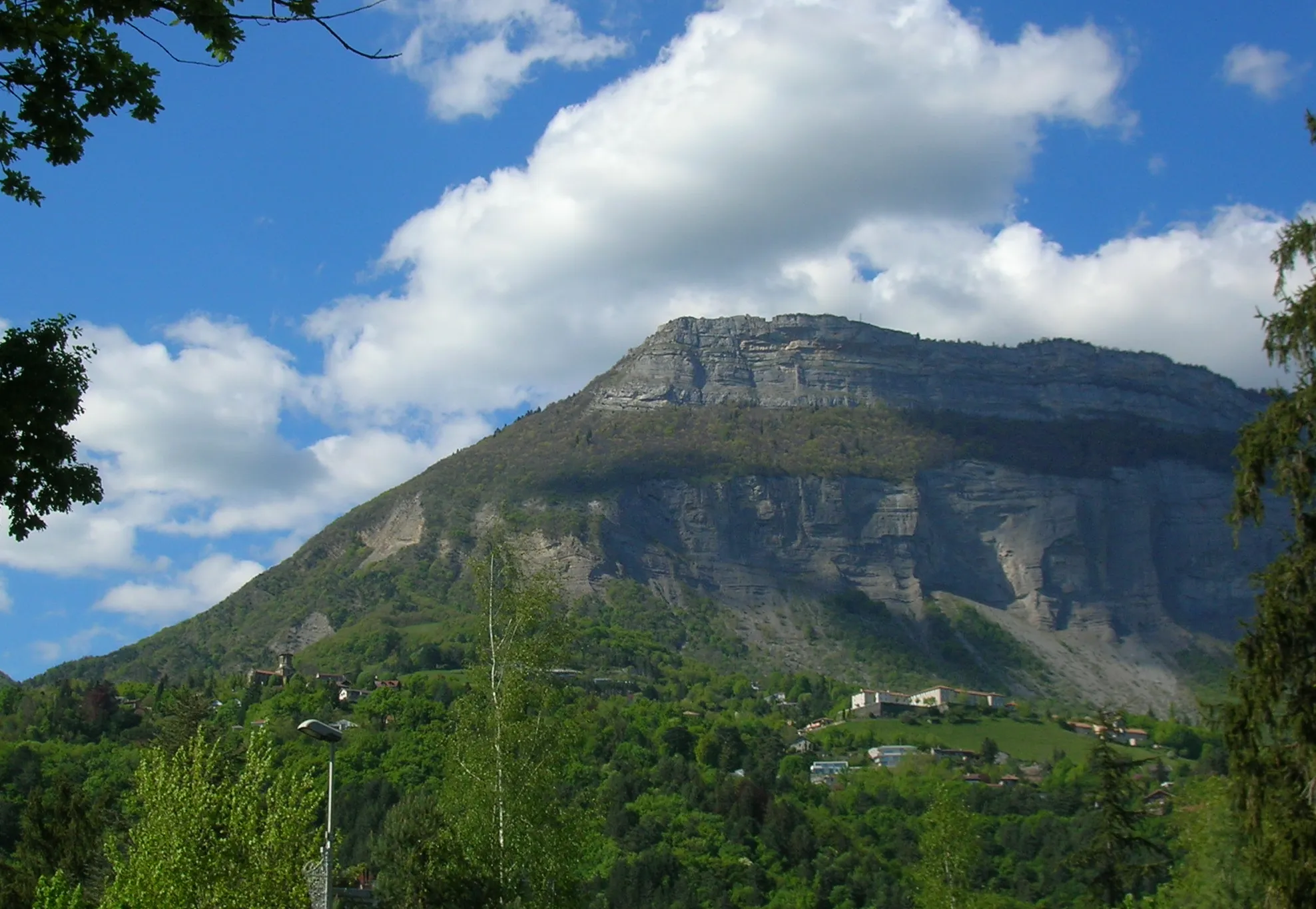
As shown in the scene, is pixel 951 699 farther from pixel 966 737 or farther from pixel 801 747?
pixel 801 747

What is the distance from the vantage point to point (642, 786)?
83.0 metres

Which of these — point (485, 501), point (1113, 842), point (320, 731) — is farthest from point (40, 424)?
point (485, 501)

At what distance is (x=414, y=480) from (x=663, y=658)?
6044 cm

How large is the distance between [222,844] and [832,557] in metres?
166

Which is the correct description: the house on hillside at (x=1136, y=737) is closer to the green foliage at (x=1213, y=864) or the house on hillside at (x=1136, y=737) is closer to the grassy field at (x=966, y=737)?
the grassy field at (x=966, y=737)

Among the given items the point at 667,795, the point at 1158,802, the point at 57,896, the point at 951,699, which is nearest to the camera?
the point at 57,896

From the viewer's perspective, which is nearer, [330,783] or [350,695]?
[330,783]

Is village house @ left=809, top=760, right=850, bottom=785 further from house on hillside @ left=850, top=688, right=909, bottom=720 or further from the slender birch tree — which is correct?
the slender birch tree

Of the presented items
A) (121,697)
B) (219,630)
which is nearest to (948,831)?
(121,697)

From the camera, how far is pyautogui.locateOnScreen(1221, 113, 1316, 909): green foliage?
14.8 m

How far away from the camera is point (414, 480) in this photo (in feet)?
624

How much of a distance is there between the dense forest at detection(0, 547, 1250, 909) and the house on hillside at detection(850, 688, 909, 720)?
2.47 meters

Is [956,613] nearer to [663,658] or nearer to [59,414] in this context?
[663,658]

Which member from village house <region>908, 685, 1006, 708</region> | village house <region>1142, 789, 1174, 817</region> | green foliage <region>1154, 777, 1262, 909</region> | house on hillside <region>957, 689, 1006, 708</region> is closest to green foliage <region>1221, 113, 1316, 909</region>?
green foliage <region>1154, 777, 1262, 909</region>
